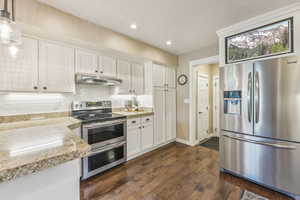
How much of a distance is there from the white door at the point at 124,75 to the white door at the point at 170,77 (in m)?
1.19

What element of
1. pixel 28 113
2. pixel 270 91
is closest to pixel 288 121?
pixel 270 91

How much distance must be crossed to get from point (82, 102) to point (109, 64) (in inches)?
37.3

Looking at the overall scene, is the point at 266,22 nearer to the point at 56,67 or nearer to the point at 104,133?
the point at 104,133

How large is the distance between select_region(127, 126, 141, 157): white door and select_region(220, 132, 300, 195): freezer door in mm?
1703

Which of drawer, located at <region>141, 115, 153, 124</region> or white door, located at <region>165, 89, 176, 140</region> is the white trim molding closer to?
white door, located at <region>165, 89, 176, 140</region>

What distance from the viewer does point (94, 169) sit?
2207 mm

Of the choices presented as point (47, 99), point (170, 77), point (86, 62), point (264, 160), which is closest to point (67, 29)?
point (86, 62)

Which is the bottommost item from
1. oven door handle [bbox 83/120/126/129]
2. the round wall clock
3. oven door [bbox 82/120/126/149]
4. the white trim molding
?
oven door [bbox 82/120/126/149]

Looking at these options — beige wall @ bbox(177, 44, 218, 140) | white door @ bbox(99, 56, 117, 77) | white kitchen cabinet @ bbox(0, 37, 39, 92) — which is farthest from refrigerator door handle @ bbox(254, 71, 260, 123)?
white kitchen cabinet @ bbox(0, 37, 39, 92)

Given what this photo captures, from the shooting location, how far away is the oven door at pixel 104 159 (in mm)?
2133

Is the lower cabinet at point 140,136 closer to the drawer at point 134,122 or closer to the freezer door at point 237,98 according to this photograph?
the drawer at point 134,122

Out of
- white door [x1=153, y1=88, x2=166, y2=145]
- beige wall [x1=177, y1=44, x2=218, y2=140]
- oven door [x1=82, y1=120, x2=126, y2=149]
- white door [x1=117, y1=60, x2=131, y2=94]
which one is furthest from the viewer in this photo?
beige wall [x1=177, y1=44, x2=218, y2=140]

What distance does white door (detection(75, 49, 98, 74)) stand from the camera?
2.31 meters

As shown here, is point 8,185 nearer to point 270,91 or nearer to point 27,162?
point 27,162
